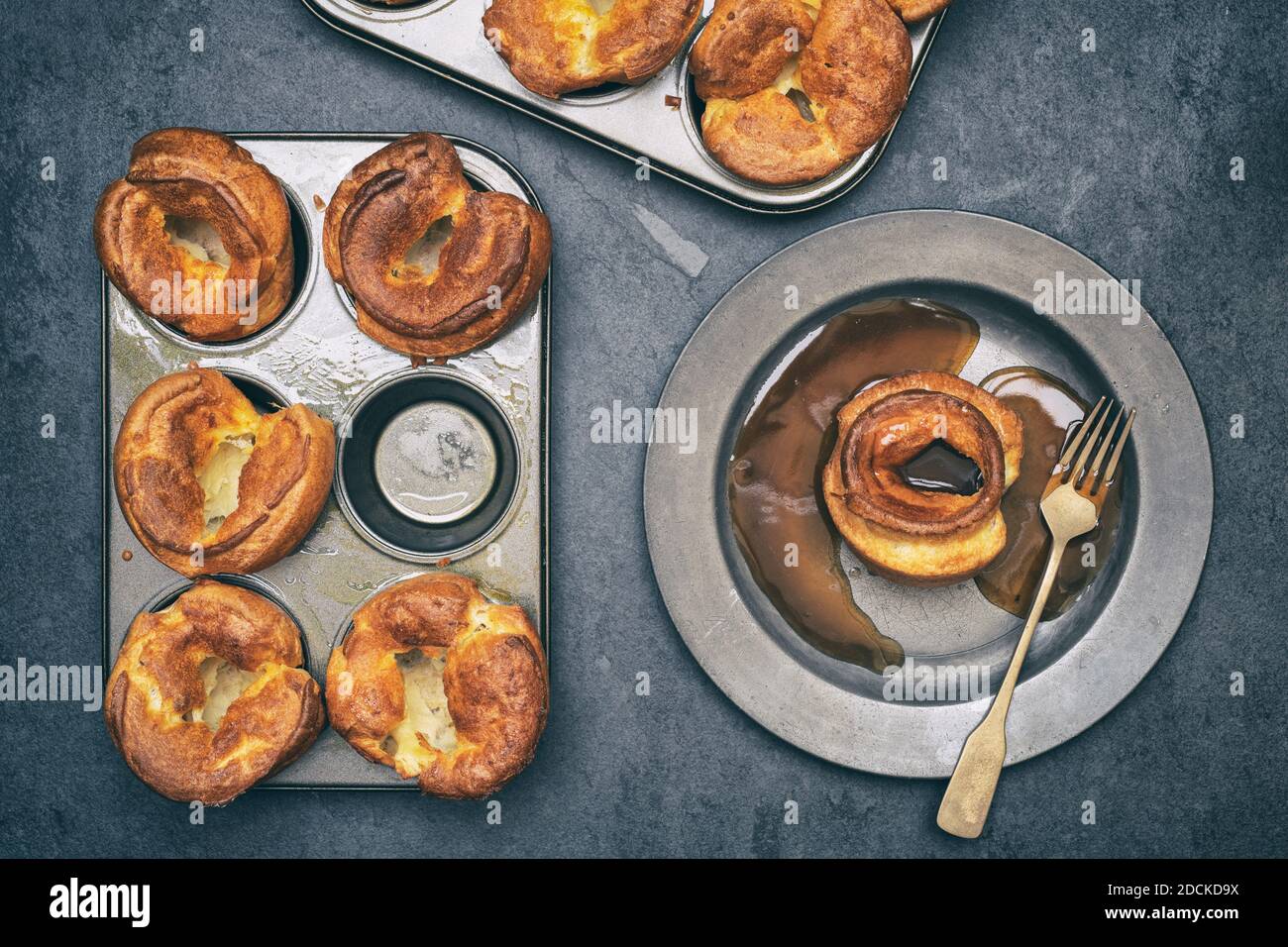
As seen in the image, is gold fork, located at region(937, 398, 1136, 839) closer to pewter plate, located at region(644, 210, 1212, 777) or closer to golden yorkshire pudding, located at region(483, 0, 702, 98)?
pewter plate, located at region(644, 210, 1212, 777)

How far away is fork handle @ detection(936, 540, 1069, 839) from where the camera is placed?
2.56m

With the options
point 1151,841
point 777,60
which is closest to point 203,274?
point 777,60

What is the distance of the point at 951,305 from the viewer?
263cm

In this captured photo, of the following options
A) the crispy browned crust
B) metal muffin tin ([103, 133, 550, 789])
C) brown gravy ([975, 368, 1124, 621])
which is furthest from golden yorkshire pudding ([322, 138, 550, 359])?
brown gravy ([975, 368, 1124, 621])

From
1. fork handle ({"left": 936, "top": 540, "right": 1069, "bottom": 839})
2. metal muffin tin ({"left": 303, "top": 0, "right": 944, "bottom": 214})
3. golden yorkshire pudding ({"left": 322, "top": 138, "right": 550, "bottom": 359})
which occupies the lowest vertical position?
fork handle ({"left": 936, "top": 540, "right": 1069, "bottom": 839})

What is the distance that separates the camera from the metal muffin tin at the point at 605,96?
251cm

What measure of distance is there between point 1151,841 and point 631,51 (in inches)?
104

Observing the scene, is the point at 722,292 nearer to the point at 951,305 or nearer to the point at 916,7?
the point at 951,305

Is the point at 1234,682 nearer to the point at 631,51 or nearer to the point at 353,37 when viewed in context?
the point at 631,51

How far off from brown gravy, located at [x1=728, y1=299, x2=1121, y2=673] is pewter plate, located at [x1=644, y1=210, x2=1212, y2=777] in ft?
0.21

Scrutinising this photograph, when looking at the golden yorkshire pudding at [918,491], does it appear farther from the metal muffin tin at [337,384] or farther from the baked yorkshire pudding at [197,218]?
the baked yorkshire pudding at [197,218]

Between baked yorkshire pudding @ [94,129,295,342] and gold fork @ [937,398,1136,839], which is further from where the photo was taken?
gold fork @ [937,398,1136,839]

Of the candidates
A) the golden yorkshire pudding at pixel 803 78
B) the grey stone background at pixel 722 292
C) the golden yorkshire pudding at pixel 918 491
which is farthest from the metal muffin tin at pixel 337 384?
the golden yorkshire pudding at pixel 918 491

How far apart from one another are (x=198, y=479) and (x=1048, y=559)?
234 cm
